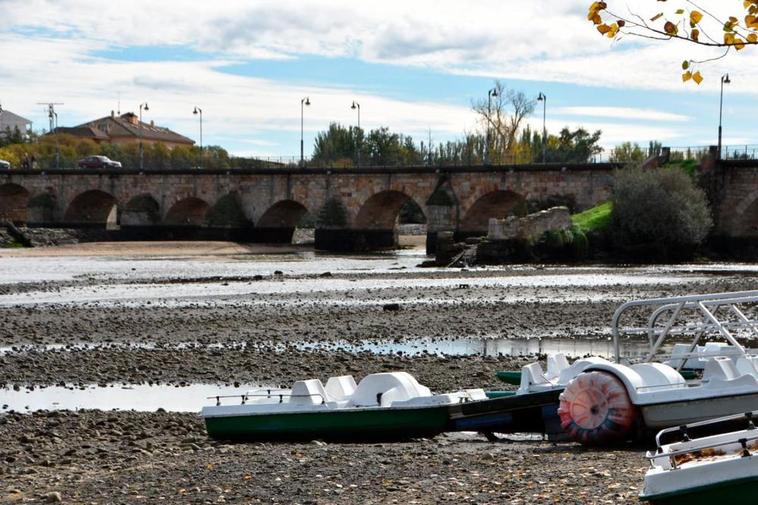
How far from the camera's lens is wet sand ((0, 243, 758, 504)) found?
941cm

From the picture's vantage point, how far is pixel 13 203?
289 feet

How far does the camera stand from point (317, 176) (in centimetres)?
7069

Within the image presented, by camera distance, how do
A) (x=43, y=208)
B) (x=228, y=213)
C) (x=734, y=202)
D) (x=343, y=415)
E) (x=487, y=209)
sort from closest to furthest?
1. (x=343, y=415)
2. (x=734, y=202)
3. (x=487, y=209)
4. (x=228, y=213)
5. (x=43, y=208)

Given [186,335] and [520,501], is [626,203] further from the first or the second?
[520,501]

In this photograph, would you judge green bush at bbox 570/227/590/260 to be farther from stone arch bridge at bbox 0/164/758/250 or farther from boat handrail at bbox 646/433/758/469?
boat handrail at bbox 646/433/758/469

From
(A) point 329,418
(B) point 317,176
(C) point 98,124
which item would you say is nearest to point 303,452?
(A) point 329,418

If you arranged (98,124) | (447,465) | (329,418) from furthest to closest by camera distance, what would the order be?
(98,124) < (329,418) < (447,465)

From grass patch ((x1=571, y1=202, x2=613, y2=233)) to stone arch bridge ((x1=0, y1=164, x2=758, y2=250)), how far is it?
465cm

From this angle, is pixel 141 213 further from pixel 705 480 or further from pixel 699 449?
pixel 705 480

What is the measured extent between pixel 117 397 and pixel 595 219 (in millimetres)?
39023

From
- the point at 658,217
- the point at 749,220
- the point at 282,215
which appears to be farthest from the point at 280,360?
the point at 282,215

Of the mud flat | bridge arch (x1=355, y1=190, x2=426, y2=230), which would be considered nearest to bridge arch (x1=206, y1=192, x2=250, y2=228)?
bridge arch (x1=355, y1=190, x2=426, y2=230)

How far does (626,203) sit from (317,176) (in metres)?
25.3

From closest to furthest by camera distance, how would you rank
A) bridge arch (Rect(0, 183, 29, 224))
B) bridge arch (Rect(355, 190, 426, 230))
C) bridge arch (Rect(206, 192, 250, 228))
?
bridge arch (Rect(355, 190, 426, 230))
bridge arch (Rect(206, 192, 250, 228))
bridge arch (Rect(0, 183, 29, 224))
